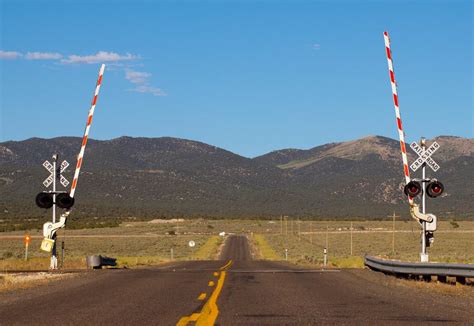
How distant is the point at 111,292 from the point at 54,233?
11.9 m

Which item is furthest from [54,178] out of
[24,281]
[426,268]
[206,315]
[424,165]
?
[206,315]

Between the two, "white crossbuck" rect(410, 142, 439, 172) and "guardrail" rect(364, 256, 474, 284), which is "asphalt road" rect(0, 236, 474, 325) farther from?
"white crossbuck" rect(410, 142, 439, 172)

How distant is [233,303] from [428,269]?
874cm

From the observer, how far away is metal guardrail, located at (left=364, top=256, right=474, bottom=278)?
19.9 m

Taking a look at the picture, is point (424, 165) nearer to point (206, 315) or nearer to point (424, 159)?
point (424, 159)

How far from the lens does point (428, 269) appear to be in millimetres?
21969

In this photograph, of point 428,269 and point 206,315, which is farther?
point 428,269

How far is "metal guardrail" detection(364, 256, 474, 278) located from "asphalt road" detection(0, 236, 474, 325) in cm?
81

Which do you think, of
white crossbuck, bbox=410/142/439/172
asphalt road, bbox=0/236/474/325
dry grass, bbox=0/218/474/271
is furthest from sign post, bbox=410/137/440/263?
dry grass, bbox=0/218/474/271

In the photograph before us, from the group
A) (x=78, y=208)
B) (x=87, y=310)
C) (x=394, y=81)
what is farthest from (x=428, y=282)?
(x=78, y=208)

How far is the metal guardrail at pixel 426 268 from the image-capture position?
19922 mm

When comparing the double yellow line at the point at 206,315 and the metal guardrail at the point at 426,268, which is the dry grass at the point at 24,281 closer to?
the double yellow line at the point at 206,315

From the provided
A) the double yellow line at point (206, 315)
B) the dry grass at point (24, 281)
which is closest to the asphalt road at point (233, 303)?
the double yellow line at point (206, 315)

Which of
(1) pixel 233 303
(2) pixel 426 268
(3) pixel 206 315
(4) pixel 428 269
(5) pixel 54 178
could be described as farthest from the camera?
(5) pixel 54 178
